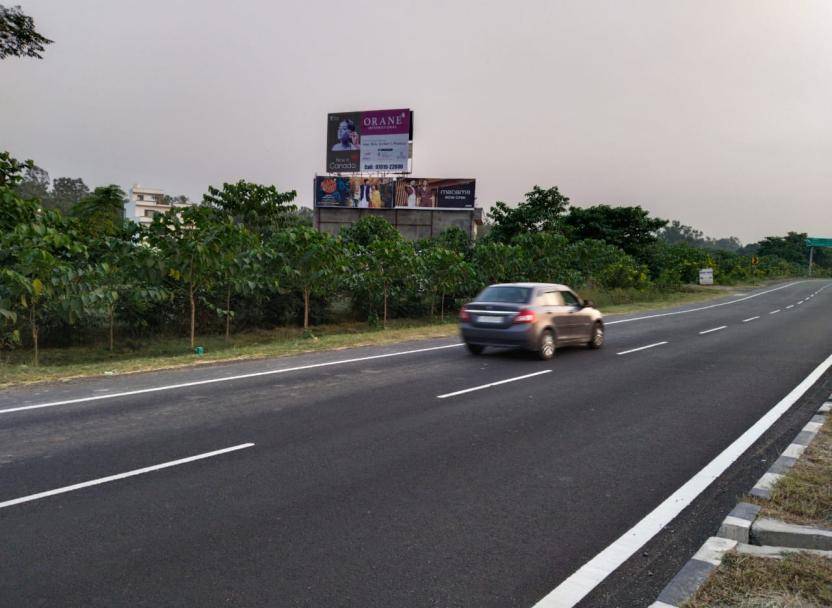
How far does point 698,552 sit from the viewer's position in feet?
13.4

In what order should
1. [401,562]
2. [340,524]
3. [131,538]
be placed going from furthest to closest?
[340,524] → [131,538] → [401,562]

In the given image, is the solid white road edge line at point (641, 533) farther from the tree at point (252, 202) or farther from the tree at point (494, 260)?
the tree at point (252, 202)

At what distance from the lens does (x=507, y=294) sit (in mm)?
13812

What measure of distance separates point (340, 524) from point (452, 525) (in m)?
0.83

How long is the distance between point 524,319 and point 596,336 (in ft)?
10.7

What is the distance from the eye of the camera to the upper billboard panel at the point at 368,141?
54.0 meters

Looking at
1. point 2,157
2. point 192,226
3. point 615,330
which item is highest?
point 2,157

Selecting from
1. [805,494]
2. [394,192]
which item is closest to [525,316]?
[805,494]

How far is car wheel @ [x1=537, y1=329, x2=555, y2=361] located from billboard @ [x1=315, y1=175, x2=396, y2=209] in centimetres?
4402

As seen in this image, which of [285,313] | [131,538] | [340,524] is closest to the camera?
[131,538]

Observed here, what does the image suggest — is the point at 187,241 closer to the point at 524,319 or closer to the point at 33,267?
the point at 33,267

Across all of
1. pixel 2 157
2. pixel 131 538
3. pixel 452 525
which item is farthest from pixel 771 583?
pixel 2 157

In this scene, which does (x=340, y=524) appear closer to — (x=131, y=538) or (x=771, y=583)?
(x=131, y=538)

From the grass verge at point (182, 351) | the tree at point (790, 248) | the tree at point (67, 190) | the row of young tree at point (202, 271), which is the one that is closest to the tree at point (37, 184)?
the tree at point (67, 190)
